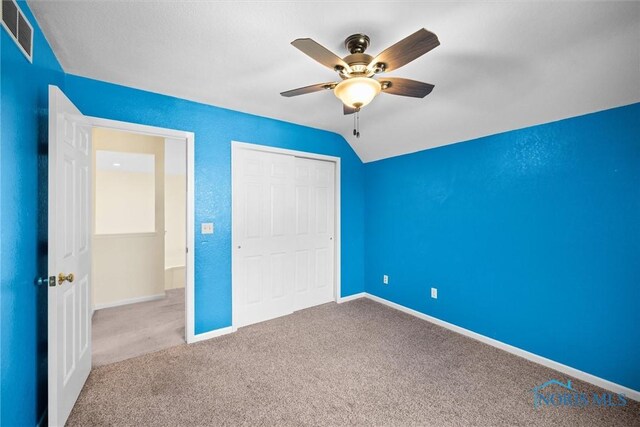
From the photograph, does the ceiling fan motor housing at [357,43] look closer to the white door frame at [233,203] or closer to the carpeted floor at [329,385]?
the white door frame at [233,203]

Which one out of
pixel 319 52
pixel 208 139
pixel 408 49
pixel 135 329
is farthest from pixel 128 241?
pixel 408 49

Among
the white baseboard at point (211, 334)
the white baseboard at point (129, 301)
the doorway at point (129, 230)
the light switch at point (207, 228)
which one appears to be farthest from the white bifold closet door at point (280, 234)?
the white baseboard at point (129, 301)

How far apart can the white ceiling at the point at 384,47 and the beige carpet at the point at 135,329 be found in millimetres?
2516

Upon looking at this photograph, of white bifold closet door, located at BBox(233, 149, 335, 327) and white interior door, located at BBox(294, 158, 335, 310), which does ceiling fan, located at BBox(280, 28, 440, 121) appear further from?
white interior door, located at BBox(294, 158, 335, 310)

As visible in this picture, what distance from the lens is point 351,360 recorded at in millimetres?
2461

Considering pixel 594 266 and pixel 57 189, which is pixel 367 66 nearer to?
pixel 57 189

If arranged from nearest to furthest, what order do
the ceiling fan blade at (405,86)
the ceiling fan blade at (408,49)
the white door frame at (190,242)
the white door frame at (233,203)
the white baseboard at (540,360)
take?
the ceiling fan blade at (408,49) → the ceiling fan blade at (405,86) → the white baseboard at (540,360) → the white door frame at (190,242) → the white door frame at (233,203)

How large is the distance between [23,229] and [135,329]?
6.90 feet

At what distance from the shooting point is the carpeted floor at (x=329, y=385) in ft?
5.86

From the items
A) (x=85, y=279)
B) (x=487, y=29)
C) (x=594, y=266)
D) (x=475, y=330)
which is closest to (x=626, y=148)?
(x=594, y=266)

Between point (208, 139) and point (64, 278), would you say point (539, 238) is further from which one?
point (64, 278)

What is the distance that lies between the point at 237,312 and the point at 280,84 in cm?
247

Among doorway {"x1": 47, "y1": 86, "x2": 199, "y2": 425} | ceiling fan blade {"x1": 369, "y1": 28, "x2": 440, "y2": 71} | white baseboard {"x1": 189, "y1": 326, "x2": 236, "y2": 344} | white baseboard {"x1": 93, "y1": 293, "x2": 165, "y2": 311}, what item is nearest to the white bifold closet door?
white baseboard {"x1": 189, "y1": 326, "x2": 236, "y2": 344}

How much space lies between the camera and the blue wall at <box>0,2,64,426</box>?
4.16 feet
